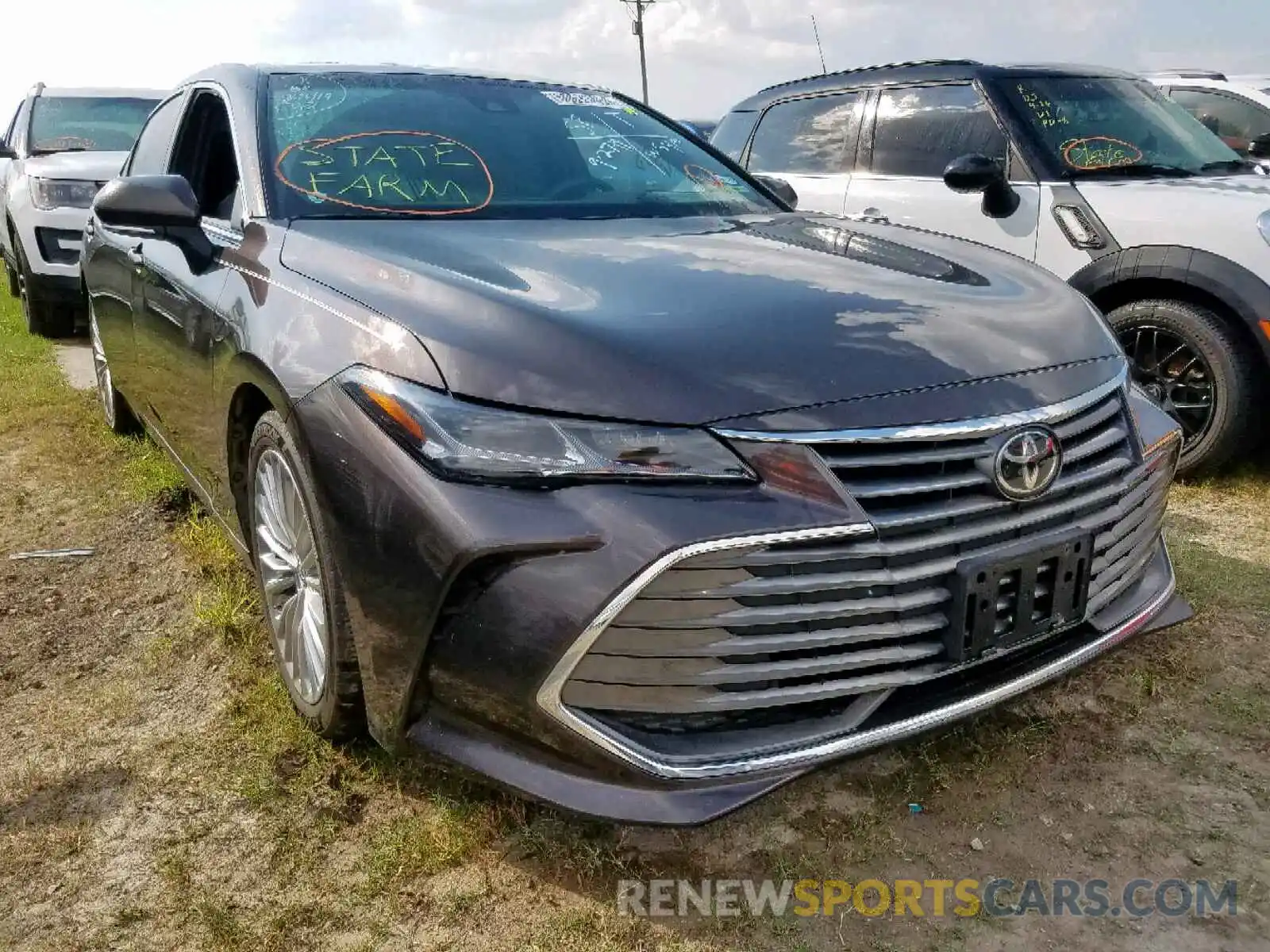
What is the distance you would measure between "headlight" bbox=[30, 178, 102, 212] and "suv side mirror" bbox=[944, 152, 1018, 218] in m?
5.89

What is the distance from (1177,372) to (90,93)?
→ 8.51 meters

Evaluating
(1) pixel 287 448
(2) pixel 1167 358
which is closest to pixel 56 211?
(1) pixel 287 448

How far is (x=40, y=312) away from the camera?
7.79m

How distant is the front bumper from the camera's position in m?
1.68

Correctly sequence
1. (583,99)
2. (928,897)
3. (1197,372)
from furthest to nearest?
(1197,372) → (583,99) → (928,897)

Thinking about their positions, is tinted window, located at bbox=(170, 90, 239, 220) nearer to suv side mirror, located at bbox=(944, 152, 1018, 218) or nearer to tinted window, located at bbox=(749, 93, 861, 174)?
suv side mirror, located at bbox=(944, 152, 1018, 218)

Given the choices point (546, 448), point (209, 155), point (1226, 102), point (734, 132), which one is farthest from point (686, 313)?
point (1226, 102)

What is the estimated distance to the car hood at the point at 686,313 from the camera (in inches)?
71.4

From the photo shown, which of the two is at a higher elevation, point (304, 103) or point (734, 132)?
point (304, 103)

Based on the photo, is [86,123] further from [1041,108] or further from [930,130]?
[1041,108]

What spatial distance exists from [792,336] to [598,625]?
0.64 m

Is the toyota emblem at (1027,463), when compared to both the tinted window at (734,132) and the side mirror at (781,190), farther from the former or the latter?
the tinted window at (734,132)

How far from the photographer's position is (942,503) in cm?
182

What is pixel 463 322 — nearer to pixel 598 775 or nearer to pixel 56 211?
pixel 598 775
